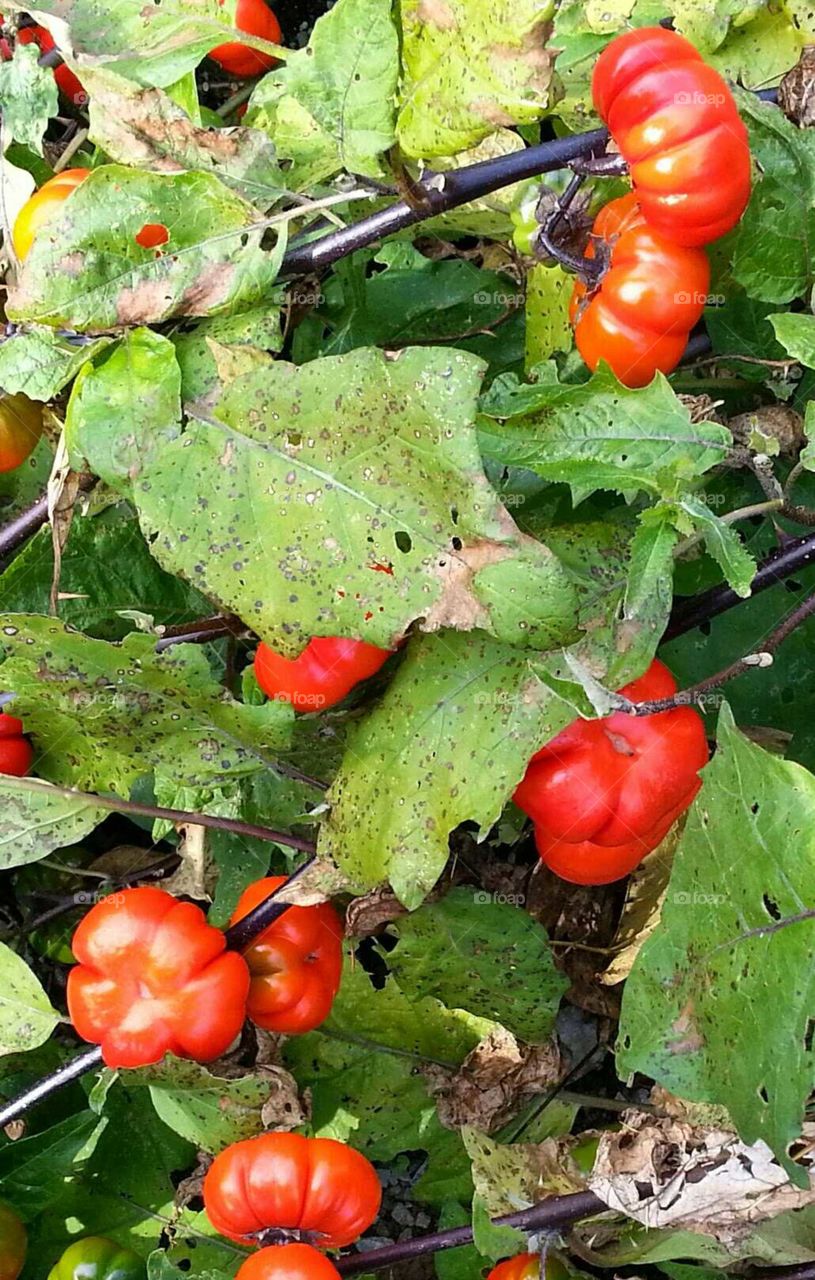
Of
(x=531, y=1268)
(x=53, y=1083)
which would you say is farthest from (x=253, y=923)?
(x=531, y=1268)

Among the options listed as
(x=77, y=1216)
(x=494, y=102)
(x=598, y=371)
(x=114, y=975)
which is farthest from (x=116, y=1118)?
(x=494, y=102)

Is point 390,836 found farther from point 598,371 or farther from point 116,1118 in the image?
point 116,1118

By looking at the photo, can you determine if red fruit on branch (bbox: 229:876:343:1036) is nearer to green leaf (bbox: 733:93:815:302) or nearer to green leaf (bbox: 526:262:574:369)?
green leaf (bbox: 526:262:574:369)

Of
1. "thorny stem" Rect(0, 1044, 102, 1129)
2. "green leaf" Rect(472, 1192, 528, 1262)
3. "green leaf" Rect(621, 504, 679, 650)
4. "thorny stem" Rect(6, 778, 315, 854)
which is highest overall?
"green leaf" Rect(621, 504, 679, 650)

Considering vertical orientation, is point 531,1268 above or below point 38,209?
below

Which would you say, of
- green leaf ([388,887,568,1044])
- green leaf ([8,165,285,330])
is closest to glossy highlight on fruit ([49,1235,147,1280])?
green leaf ([388,887,568,1044])

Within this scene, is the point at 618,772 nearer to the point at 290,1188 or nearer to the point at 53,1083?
the point at 290,1188

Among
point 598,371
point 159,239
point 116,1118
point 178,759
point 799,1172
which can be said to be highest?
point 159,239
